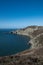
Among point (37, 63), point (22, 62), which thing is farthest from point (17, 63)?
point (37, 63)

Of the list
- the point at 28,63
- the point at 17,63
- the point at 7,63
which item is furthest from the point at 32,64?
the point at 7,63

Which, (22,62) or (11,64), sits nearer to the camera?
(11,64)

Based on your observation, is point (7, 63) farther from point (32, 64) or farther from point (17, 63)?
point (32, 64)

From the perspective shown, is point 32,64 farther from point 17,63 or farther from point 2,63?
point 2,63

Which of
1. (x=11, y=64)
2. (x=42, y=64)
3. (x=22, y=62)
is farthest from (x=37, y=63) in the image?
(x=11, y=64)

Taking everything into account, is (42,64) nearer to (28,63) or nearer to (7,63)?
(28,63)

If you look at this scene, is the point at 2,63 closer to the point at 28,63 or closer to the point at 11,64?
the point at 11,64
